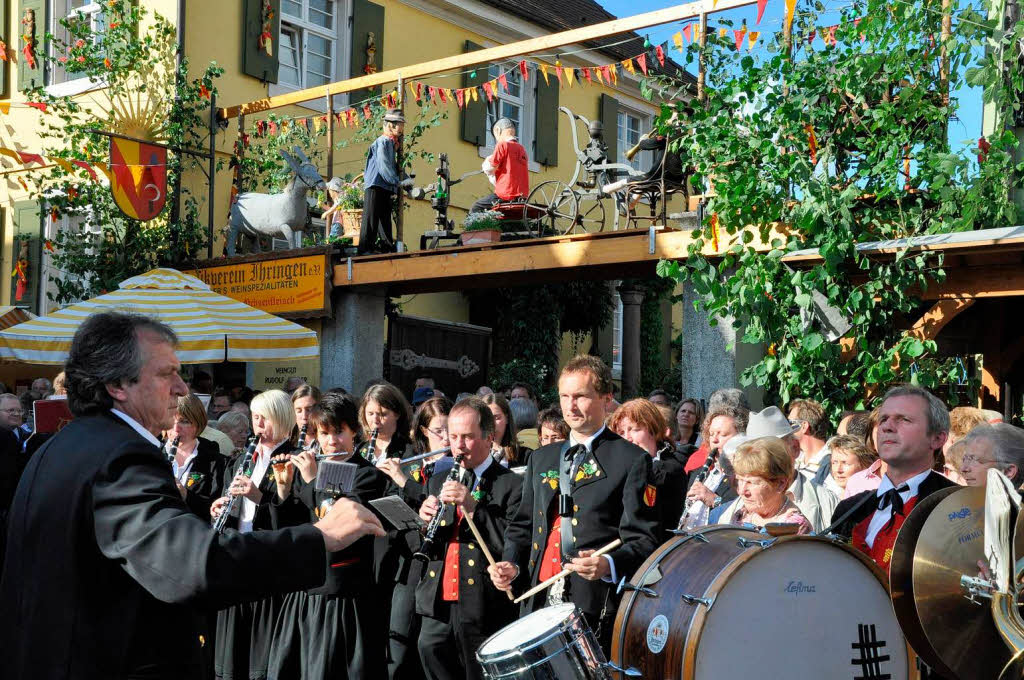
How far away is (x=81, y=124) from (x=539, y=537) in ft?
45.4

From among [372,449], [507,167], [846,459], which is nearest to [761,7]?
[507,167]

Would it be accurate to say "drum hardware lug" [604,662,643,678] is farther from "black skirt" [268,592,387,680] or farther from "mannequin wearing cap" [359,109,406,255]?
"mannequin wearing cap" [359,109,406,255]

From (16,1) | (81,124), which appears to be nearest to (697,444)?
(81,124)

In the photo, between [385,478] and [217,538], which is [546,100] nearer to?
[385,478]

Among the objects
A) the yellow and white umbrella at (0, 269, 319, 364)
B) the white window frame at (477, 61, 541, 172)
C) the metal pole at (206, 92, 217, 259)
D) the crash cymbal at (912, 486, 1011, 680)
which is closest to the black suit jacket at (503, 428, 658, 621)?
the crash cymbal at (912, 486, 1011, 680)

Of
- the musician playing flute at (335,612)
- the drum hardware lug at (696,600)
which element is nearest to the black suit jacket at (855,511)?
the drum hardware lug at (696,600)

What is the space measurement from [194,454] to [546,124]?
14.2 meters

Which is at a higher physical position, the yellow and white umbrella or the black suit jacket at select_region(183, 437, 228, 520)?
the yellow and white umbrella

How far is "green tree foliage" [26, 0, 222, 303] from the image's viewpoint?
604 inches

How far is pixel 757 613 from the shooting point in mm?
3814

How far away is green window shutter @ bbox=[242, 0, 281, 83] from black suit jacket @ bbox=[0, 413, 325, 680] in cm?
1482

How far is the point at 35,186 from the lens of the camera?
1750cm

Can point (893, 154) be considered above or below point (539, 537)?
above

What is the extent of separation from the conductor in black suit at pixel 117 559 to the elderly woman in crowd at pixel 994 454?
8.05 feet
